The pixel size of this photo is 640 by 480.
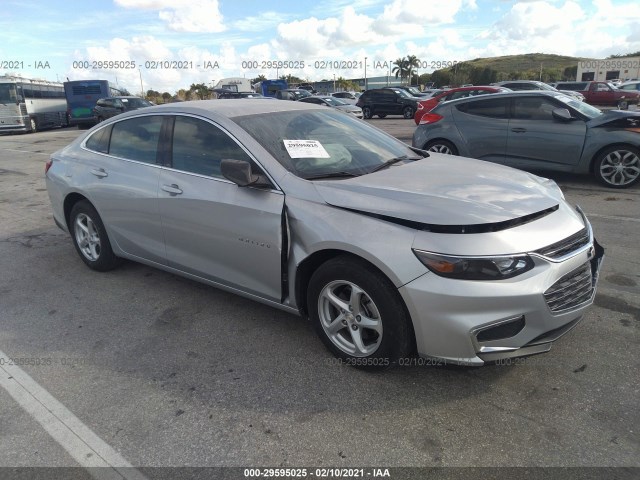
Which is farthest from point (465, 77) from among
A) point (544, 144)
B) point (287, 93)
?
point (544, 144)

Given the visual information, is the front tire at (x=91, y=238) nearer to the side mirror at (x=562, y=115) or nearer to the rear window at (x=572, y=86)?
the side mirror at (x=562, y=115)

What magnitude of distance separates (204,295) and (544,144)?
612 cm

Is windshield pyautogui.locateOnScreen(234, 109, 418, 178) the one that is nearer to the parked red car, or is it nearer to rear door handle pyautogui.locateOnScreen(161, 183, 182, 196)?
rear door handle pyautogui.locateOnScreen(161, 183, 182, 196)

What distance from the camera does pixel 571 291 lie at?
271 centimetres

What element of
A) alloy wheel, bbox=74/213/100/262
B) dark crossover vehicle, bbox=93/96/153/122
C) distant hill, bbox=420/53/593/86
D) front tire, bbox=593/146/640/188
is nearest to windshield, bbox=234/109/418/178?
alloy wheel, bbox=74/213/100/262

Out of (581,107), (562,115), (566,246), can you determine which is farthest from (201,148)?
(581,107)

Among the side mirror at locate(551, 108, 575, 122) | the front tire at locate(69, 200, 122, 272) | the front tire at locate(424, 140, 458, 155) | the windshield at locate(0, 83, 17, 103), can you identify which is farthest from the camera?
the windshield at locate(0, 83, 17, 103)

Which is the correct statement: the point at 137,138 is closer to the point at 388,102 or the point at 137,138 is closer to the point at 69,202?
the point at 69,202

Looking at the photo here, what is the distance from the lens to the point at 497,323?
8.25 ft

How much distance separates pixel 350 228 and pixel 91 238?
316cm

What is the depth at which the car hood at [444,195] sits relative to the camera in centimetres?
269

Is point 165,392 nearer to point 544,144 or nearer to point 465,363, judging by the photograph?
point 465,363

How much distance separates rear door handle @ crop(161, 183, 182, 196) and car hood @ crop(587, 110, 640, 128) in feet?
21.6

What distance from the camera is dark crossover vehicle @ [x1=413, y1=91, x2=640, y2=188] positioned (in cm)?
743
